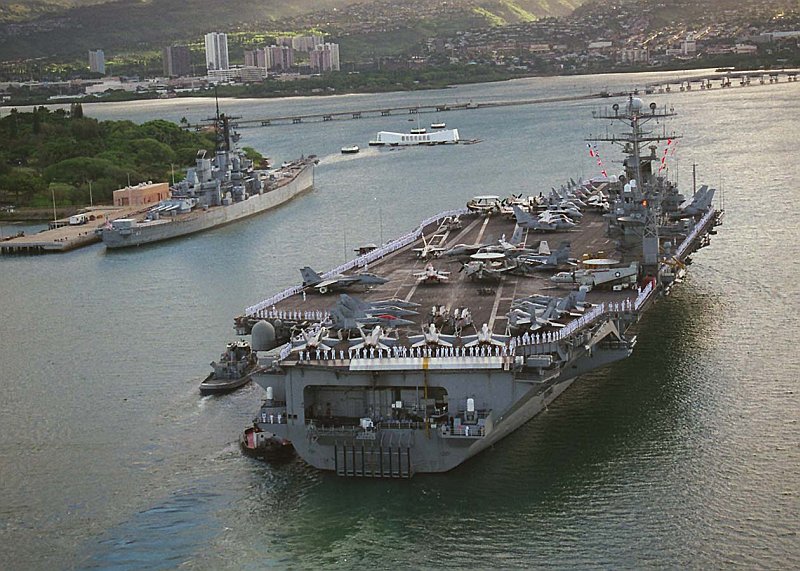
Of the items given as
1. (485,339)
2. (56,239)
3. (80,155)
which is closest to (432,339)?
(485,339)

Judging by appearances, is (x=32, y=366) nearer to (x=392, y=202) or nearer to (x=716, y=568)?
(x=716, y=568)

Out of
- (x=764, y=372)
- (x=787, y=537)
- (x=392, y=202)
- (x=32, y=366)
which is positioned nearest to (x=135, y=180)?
(x=392, y=202)

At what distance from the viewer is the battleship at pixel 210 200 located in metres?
70.1

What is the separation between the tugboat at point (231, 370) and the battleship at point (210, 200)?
31.2m

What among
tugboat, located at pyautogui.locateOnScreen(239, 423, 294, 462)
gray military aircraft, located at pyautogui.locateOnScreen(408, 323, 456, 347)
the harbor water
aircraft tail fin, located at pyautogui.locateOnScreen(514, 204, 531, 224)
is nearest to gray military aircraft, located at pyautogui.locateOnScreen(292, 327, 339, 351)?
gray military aircraft, located at pyautogui.locateOnScreen(408, 323, 456, 347)

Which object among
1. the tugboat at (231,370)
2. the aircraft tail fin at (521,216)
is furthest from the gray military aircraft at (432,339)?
the aircraft tail fin at (521,216)

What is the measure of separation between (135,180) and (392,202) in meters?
24.5

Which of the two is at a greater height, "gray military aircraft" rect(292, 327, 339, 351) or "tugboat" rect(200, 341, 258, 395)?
"gray military aircraft" rect(292, 327, 339, 351)

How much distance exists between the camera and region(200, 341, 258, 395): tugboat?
3778cm

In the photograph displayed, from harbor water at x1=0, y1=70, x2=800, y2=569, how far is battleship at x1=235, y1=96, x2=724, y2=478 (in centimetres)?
104

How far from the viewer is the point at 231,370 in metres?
38.5

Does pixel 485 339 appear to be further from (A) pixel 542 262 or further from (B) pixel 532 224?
(B) pixel 532 224

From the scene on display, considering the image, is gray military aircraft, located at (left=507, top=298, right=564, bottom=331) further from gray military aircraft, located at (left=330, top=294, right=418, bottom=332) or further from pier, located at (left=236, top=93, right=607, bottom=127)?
pier, located at (left=236, top=93, right=607, bottom=127)

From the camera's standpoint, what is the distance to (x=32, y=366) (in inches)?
1694
